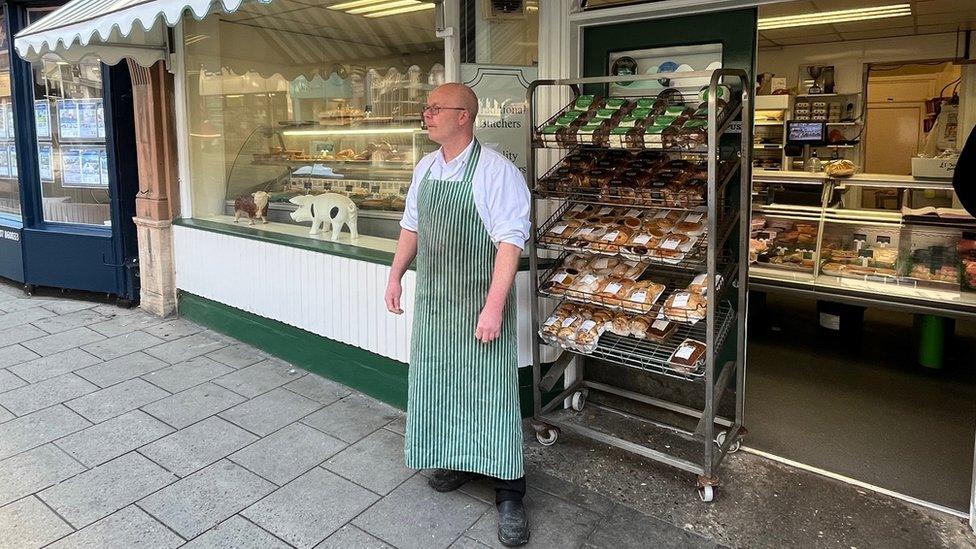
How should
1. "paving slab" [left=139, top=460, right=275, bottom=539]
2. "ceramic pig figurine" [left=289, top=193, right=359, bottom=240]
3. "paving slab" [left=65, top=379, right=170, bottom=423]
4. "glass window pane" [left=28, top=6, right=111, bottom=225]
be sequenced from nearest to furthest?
"paving slab" [left=139, top=460, right=275, bottom=539] < "paving slab" [left=65, top=379, right=170, bottom=423] < "ceramic pig figurine" [left=289, top=193, right=359, bottom=240] < "glass window pane" [left=28, top=6, right=111, bottom=225]

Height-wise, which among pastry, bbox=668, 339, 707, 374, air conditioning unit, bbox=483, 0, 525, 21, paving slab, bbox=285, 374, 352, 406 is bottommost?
paving slab, bbox=285, 374, 352, 406

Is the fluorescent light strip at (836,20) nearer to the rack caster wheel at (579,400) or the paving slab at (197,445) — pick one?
the rack caster wheel at (579,400)

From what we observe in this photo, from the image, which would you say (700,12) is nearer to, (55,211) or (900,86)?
(55,211)

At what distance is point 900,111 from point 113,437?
11.3 metres

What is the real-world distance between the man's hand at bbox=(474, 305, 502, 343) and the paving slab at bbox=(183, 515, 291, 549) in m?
1.16

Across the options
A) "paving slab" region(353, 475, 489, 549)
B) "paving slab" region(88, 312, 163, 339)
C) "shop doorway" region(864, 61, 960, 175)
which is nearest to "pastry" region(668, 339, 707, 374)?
"paving slab" region(353, 475, 489, 549)

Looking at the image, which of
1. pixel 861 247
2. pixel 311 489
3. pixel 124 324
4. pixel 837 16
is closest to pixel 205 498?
pixel 311 489

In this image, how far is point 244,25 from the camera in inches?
233

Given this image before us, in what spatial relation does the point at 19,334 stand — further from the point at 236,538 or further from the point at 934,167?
the point at 934,167

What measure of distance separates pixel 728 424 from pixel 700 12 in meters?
2.09

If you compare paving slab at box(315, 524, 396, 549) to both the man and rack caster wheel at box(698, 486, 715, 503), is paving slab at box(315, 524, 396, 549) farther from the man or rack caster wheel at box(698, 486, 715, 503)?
rack caster wheel at box(698, 486, 715, 503)

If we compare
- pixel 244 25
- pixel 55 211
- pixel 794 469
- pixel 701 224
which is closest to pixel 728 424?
pixel 794 469

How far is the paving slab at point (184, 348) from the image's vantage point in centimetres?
495

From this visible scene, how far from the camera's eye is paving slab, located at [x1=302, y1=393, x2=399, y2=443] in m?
3.76
